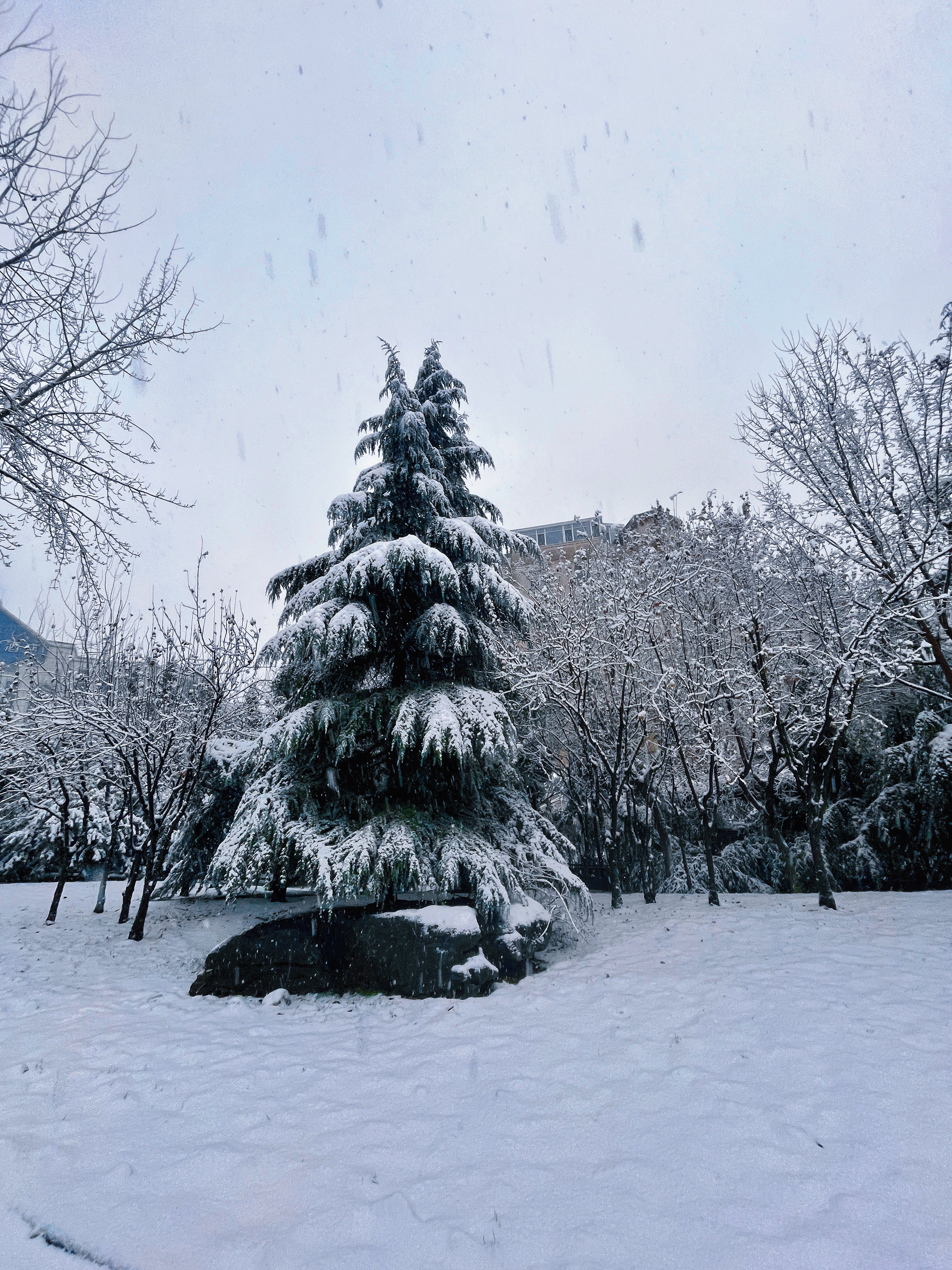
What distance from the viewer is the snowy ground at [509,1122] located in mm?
2613

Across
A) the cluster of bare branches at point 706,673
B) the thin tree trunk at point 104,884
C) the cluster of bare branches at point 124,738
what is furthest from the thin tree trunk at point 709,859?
Result: the thin tree trunk at point 104,884

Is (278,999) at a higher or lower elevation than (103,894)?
lower

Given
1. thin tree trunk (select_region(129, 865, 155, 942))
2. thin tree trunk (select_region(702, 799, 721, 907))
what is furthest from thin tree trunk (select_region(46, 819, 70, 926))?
thin tree trunk (select_region(702, 799, 721, 907))

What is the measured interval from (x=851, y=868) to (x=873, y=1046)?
8.98 m

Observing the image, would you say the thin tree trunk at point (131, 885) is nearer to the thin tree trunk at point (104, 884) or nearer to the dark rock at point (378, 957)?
the thin tree trunk at point (104, 884)

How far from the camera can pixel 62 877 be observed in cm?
1034

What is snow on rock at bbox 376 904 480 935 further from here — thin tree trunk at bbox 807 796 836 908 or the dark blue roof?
the dark blue roof

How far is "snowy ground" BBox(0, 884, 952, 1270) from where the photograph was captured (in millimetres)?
2613

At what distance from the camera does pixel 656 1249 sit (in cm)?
253

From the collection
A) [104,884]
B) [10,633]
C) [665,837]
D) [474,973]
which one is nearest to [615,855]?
[665,837]

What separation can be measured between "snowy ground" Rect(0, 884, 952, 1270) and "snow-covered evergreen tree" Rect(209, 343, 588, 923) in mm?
1381

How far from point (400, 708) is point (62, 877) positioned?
7.69 meters

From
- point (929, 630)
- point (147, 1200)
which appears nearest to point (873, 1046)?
point (147, 1200)

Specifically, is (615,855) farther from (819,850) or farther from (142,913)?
(142,913)
